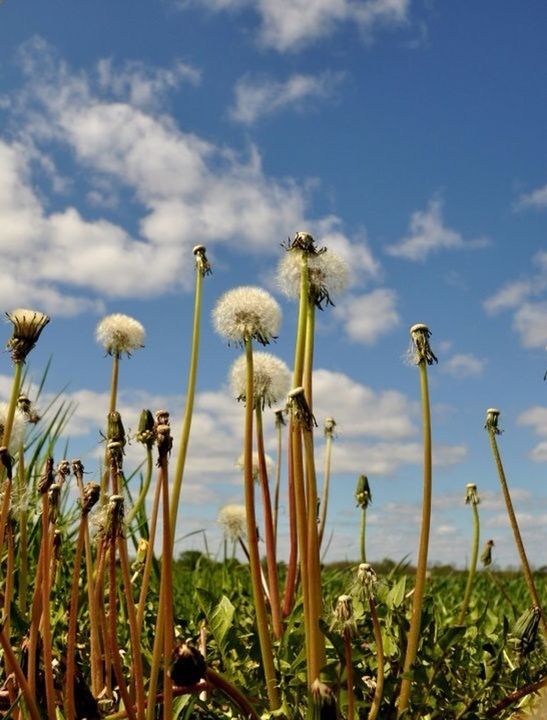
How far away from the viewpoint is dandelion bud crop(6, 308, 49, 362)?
7.45ft

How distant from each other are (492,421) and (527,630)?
648 mm

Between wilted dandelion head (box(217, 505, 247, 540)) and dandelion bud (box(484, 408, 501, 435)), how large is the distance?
113 inches

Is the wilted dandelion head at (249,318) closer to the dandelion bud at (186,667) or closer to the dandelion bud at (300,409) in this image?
the dandelion bud at (300,409)

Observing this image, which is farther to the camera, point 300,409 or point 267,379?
point 267,379

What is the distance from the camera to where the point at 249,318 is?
247 cm

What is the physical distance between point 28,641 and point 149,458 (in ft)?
2.54

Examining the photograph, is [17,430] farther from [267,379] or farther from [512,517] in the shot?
[512,517]

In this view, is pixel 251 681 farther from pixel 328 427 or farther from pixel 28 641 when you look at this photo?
pixel 328 427

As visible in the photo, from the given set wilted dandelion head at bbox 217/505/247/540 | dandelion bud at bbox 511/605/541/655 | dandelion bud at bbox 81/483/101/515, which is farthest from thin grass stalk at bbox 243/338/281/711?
wilted dandelion head at bbox 217/505/247/540

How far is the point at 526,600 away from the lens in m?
5.71

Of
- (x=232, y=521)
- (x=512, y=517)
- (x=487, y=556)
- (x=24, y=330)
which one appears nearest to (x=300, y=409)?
(x=24, y=330)

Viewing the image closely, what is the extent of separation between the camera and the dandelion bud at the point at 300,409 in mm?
1908

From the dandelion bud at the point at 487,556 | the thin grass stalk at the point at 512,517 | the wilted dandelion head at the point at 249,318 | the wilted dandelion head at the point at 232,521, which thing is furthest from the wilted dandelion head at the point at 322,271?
the wilted dandelion head at the point at 232,521

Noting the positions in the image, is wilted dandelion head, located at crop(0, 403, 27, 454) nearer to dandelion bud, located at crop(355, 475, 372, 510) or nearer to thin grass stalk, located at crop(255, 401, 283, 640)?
thin grass stalk, located at crop(255, 401, 283, 640)
